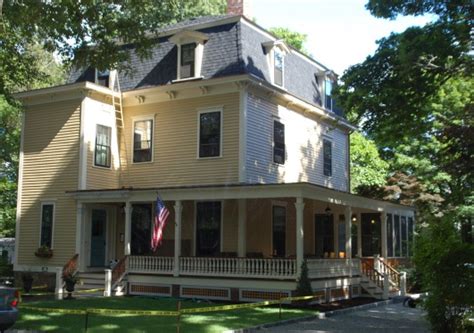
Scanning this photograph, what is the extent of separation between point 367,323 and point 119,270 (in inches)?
381

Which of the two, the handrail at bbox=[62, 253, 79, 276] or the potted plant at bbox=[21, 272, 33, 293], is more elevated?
the handrail at bbox=[62, 253, 79, 276]

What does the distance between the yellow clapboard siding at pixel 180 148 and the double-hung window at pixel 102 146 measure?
2.25ft

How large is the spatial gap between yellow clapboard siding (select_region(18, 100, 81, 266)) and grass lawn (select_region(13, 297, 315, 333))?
556 centimetres

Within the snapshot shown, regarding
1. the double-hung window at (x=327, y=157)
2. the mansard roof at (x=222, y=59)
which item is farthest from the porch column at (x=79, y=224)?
the double-hung window at (x=327, y=157)

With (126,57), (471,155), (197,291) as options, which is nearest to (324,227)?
(197,291)

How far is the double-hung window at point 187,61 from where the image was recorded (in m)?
23.0

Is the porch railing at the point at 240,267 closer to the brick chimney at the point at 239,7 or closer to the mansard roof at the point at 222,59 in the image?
the mansard roof at the point at 222,59

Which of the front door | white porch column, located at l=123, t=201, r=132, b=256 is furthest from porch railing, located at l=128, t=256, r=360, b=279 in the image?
the front door

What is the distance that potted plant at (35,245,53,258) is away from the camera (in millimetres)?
23312

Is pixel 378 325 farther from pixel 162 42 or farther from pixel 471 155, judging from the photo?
pixel 162 42

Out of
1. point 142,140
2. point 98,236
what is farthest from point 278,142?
point 98,236

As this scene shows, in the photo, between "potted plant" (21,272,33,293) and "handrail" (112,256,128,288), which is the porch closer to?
"handrail" (112,256,128,288)

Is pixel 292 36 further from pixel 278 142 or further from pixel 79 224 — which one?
pixel 79 224

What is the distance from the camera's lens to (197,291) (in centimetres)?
2011
